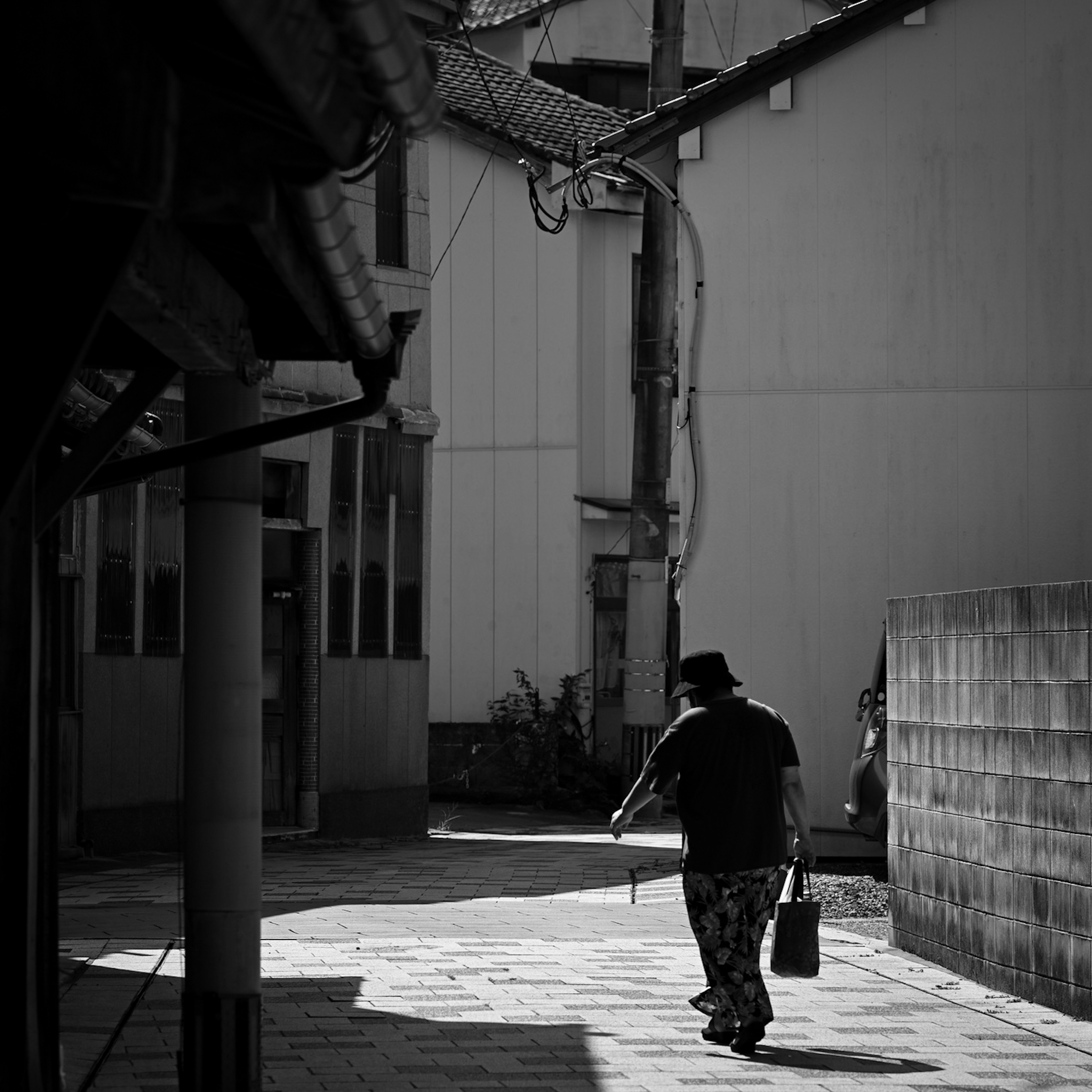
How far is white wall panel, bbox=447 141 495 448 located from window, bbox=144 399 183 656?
358 inches

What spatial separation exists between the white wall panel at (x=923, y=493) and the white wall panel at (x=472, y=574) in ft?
37.0

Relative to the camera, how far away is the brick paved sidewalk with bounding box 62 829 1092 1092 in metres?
7.54

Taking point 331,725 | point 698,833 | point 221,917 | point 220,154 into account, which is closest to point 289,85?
point 220,154

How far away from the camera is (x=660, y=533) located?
20141 mm

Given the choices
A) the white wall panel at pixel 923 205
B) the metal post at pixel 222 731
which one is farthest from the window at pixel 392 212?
the metal post at pixel 222 731

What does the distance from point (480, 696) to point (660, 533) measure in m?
6.38

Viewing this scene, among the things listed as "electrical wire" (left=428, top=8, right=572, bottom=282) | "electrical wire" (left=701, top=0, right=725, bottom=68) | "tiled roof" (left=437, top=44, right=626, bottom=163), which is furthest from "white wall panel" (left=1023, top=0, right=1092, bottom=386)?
"electrical wire" (left=701, top=0, right=725, bottom=68)

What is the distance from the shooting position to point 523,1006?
909cm

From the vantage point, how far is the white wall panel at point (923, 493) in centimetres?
1502

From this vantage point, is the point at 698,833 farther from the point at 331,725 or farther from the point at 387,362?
the point at 331,725

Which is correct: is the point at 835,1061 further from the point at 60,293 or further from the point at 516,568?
the point at 516,568

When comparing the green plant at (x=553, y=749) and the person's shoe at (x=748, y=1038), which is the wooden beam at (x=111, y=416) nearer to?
the person's shoe at (x=748, y=1038)

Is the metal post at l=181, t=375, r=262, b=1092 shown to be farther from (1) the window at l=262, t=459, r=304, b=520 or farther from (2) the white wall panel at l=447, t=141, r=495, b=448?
(2) the white wall panel at l=447, t=141, r=495, b=448

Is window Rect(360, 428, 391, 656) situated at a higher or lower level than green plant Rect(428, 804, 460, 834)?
higher
